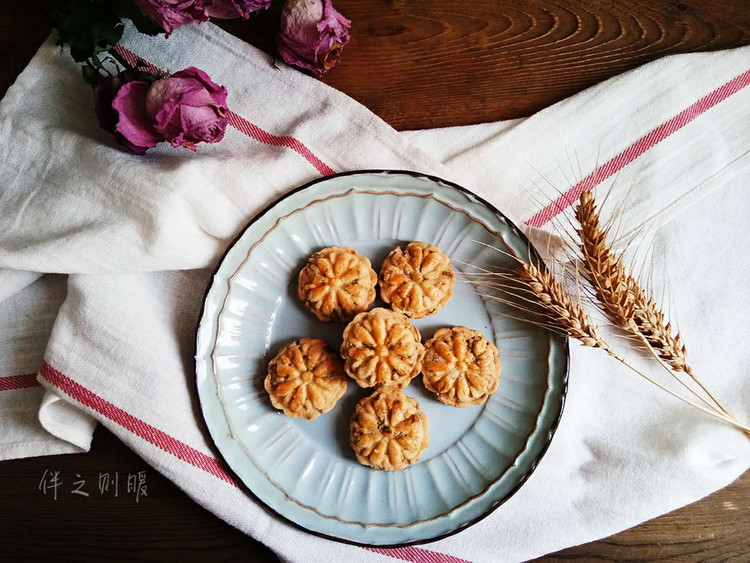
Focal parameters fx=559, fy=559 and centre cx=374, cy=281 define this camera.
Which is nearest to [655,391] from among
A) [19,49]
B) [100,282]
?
[100,282]

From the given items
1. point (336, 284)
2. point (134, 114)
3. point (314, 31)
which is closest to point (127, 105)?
point (134, 114)

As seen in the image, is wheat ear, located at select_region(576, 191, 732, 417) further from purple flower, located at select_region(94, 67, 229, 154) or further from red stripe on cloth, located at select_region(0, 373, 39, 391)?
red stripe on cloth, located at select_region(0, 373, 39, 391)

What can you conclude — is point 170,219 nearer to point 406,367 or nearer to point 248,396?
point 248,396

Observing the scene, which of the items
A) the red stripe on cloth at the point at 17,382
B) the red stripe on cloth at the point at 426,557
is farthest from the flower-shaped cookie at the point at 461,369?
the red stripe on cloth at the point at 17,382

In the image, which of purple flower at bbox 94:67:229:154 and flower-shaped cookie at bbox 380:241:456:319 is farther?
flower-shaped cookie at bbox 380:241:456:319

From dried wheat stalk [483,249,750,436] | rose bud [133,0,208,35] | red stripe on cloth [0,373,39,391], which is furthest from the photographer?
red stripe on cloth [0,373,39,391]

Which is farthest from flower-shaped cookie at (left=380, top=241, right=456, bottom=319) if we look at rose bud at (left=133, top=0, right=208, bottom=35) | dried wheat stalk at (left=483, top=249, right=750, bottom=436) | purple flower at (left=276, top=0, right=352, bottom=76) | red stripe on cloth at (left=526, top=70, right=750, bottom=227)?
rose bud at (left=133, top=0, right=208, bottom=35)

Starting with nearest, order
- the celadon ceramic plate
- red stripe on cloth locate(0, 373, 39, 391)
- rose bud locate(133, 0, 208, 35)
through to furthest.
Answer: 1. rose bud locate(133, 0, 208, 35)
2. the celadon ceramic plate
3. red stripe on cloth locate(0, 373, 39, 391)
